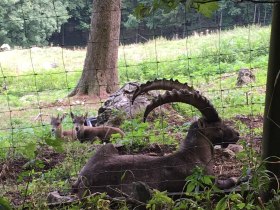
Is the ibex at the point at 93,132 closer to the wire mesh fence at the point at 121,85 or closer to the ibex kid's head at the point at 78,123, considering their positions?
the ibex kid's head at the point at 78,123

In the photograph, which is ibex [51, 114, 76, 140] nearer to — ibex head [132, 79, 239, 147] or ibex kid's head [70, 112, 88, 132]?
ibex kid's head [70, 112, 88, 132]

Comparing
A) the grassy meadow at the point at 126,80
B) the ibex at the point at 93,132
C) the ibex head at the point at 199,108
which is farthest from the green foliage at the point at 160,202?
the ibex at the point at 93,132

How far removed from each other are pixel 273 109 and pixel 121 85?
38.2 feet

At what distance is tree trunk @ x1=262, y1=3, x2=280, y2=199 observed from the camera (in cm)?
294

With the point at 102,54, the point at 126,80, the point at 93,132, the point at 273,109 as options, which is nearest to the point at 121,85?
the point at 102,54

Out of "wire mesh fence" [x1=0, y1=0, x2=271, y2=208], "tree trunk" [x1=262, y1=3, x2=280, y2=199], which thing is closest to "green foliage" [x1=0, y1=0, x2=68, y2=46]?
"wire mesh fence" [x1=0, y1=0, x2=271, y2=208]

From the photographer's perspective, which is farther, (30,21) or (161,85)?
(30,21)

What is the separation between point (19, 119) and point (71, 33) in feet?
38.4

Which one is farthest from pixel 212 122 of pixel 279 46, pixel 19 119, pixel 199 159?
pixel 19 119

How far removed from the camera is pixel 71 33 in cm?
2320

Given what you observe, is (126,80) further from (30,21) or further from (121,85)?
(30,21)

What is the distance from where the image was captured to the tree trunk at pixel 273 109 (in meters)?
2.94

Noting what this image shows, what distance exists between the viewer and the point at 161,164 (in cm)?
492

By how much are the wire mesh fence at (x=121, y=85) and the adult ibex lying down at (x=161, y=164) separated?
0.29ft
